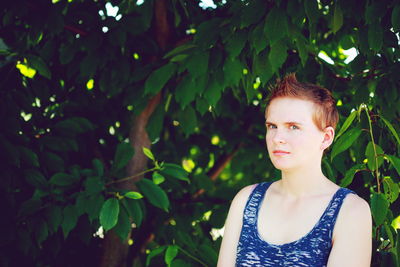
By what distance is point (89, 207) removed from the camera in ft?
7.63

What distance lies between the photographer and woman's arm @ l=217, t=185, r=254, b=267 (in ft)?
6.06

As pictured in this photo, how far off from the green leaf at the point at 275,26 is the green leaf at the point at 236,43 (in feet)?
0.47

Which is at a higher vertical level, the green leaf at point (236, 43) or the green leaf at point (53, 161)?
the green leaf at point (236, 43)

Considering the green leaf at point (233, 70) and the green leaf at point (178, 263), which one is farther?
the green leaf at point (233, 70)

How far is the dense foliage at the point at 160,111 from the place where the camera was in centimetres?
208

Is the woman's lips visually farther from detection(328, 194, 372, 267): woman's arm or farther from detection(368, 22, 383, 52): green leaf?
detection(368, 22, 383, 52): green leaf

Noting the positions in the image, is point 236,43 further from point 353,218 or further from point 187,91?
point 353,218

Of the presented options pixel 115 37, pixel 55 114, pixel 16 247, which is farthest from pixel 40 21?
pixel 16 247

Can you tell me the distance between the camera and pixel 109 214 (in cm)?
219

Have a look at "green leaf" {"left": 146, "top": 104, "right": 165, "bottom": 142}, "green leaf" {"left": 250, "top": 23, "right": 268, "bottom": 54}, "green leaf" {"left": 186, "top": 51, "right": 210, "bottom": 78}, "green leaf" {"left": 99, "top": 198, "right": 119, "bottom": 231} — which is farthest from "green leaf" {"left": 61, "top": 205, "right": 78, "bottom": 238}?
"green leaf" {"left": 250, "top": 23, "right": 268, "bottom": 54}

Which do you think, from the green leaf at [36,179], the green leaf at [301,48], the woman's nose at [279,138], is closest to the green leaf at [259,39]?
the green leaf at [301,48]

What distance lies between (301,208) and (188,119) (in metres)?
1.01

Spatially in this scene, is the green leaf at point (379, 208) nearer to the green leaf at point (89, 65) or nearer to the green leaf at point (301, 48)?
the green leaf at point (301, 48)

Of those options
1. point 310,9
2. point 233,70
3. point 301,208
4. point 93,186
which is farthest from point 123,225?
point 310,9
